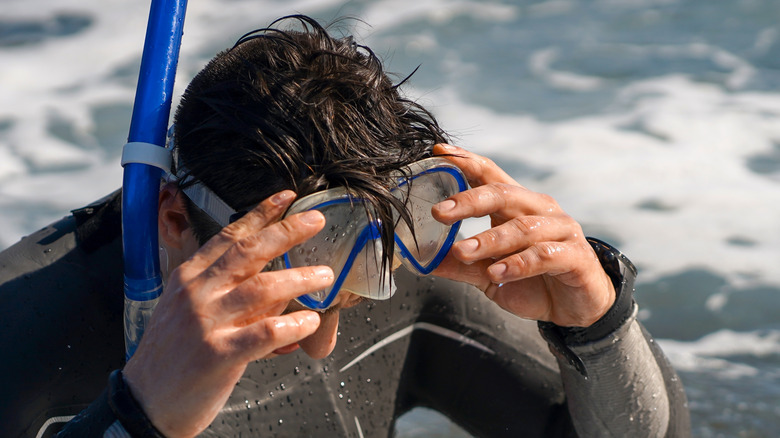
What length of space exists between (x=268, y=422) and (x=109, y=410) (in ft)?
2.35

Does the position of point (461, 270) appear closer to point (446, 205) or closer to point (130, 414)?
point (446, 205)

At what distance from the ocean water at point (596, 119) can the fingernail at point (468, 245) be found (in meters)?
1.75

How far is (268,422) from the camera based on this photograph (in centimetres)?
204

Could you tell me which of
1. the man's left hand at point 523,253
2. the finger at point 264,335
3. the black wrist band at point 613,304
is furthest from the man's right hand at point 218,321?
the black wrist band at point 613,304

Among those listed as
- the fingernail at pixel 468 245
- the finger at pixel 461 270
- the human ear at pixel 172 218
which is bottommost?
the finger at pixel 461 270

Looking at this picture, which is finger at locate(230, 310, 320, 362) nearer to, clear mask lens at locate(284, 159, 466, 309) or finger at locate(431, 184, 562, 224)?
clear mask lens at locate(284, 159, 466, 309)

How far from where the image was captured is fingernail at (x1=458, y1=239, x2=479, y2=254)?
1.52 meters

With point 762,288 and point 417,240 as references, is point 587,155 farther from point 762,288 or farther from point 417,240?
point 417,240

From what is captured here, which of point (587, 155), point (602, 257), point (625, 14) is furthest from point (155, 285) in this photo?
point (625, 14)

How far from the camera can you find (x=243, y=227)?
1354 mm

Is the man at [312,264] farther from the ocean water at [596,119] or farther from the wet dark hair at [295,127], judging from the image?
the ocean water at [596,119]

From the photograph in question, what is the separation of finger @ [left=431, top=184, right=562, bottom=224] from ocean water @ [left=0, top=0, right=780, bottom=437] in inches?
65.2

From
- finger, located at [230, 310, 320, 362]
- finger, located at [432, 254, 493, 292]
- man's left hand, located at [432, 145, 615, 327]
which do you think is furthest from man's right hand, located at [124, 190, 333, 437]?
finger, located at [432, 254, 493, 292]

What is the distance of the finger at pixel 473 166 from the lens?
1642 mm
